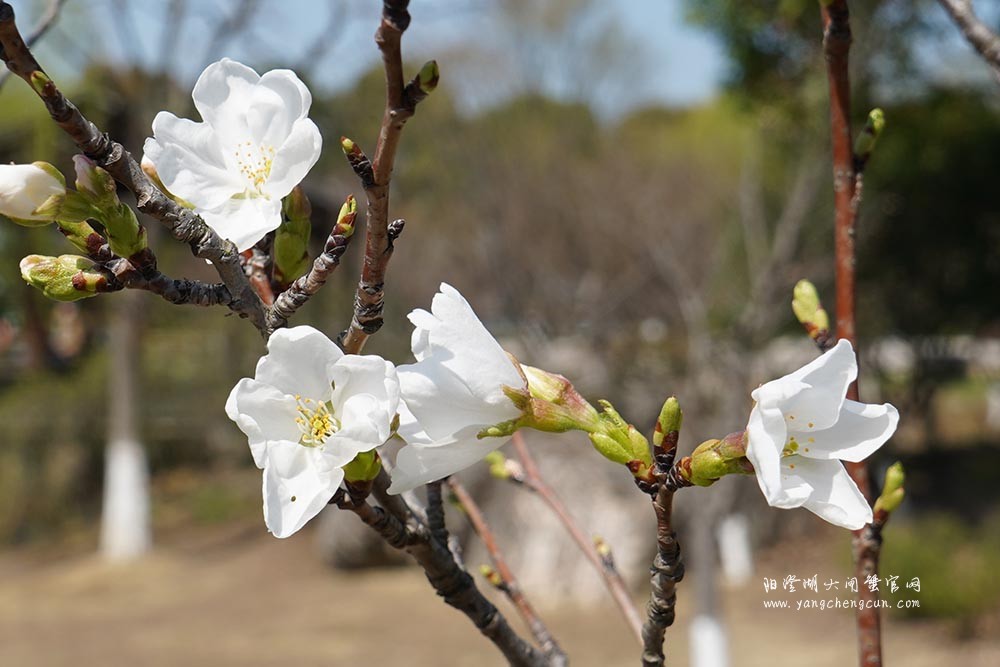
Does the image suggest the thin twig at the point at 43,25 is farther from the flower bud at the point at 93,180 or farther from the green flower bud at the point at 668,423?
the green flower bud at the point at 668,423

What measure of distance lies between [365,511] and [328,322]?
8.49 meters

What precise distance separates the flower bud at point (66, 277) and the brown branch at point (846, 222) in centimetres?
78

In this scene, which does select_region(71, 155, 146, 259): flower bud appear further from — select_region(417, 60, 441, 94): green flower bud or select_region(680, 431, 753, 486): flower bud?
select_region(680, 431, 753, 486): flower bud

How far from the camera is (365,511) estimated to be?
0.79 meters

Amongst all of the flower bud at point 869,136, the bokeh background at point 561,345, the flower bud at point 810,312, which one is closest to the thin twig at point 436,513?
the flower bud at point 810,312

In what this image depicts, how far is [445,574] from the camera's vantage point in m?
0.88

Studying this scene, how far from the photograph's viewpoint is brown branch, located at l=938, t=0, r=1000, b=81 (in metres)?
1.20

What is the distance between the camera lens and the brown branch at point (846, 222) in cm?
107

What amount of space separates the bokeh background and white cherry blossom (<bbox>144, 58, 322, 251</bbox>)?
4083 mm

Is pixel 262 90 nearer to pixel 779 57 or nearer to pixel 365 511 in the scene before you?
pixel 365 511

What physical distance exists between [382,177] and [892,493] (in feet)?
2.51

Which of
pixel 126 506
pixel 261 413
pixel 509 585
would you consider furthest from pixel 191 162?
pixel 126 506

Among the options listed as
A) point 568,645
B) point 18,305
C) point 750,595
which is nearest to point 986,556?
point 750,595

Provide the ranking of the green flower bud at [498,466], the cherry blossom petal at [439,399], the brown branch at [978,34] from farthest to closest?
the green flower bud at [498,466], the brown branch at [978,34], the cherry blossom petal at [439,399]
